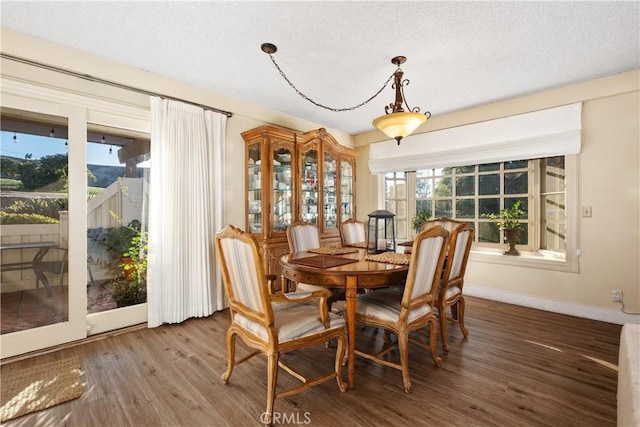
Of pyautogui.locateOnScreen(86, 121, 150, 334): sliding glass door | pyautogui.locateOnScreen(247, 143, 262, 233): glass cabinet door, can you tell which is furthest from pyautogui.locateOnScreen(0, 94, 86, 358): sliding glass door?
pyautogui.locateOnScreen(247, 143, 262, 233): glass cabinet door

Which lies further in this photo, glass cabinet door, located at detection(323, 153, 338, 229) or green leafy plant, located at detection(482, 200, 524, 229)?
glass cabinet door, located at detection(323, 153, 338, 229)

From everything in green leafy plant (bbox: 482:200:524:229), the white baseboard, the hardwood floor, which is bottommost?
the hardwood floor

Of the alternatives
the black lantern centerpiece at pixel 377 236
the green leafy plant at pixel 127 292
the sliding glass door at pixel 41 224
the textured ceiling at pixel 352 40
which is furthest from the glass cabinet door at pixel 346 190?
the sliding glass door at pixel 41 224

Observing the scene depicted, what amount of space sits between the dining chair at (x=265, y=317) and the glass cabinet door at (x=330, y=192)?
244 cm

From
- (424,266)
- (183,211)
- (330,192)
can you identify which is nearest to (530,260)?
(424,266)

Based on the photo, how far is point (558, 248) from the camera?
3.75m

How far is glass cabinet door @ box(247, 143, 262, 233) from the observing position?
11.9 ft

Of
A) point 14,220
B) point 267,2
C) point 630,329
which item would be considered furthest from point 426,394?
point 14,220

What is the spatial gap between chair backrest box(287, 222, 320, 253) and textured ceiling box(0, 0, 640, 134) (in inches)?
Answer: 59.7

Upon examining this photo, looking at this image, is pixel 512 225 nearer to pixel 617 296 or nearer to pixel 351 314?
pixel 617 296

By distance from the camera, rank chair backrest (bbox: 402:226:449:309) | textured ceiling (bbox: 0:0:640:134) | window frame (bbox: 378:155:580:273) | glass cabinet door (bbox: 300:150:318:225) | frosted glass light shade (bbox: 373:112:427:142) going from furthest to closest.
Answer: glass cabinet door (bbox: 300:150:318:225), window frame (bbox: 378:155:580:273), frosted glass light shade (bbox: 373:112:427:142), textured ceiling (bbox: 0:0:640:134), chair backrest (bbox: 402:226:449:309)

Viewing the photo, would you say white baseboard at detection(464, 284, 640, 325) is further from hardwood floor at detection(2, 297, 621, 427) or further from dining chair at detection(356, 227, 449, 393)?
dining chair at detection(356, 227, 449, 393)

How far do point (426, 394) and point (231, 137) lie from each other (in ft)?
10.5

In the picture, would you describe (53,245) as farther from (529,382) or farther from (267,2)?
(529,382)
